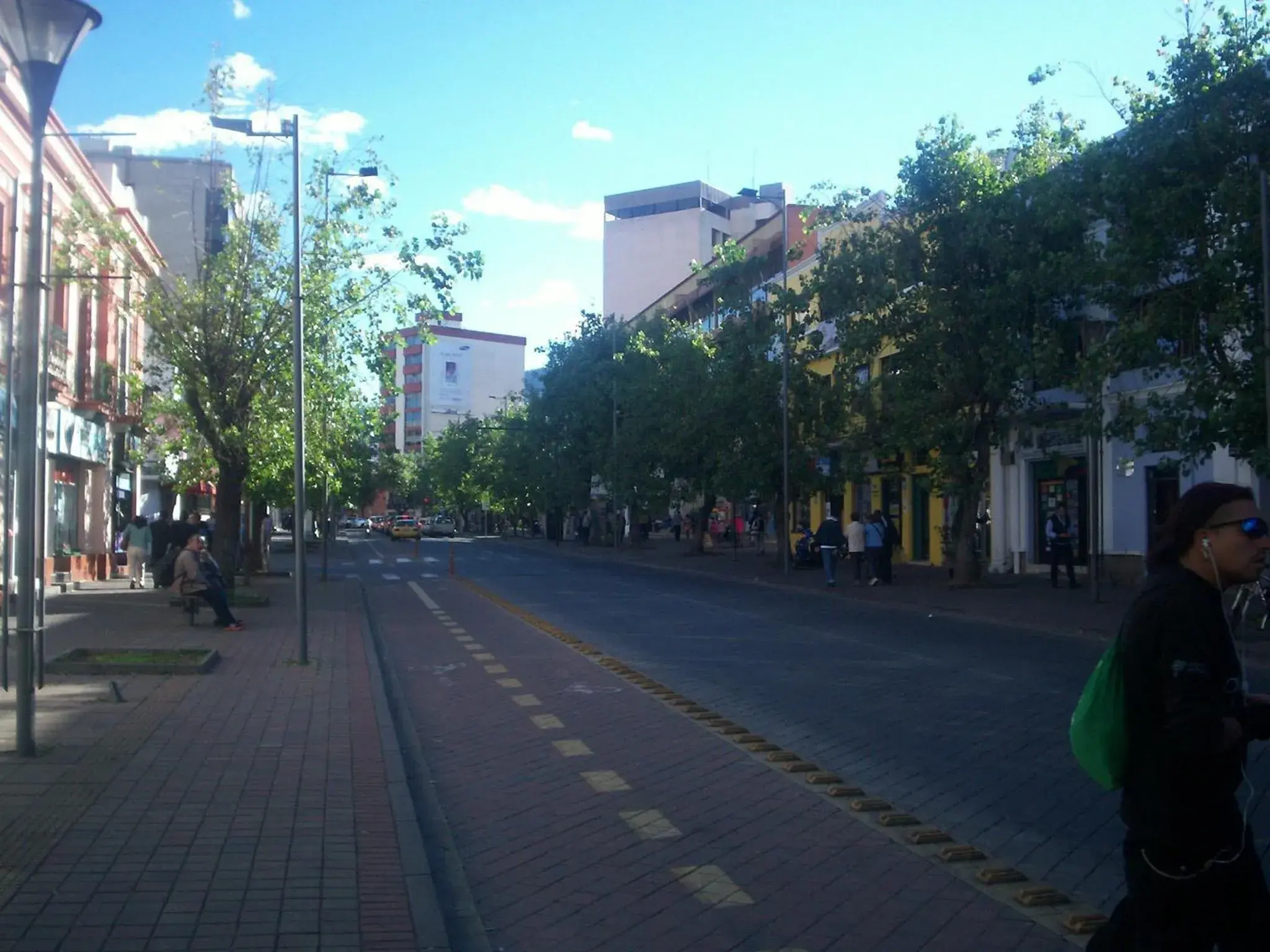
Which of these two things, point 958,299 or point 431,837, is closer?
point 431,837

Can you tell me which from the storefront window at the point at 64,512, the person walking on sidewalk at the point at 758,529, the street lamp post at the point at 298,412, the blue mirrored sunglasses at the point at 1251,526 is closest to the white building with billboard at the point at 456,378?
the person walking on sidewalk at the point at 758,529

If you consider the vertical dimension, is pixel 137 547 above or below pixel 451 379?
below

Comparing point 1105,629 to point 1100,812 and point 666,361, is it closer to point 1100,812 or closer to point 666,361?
point 1100,812

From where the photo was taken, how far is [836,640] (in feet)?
57.1

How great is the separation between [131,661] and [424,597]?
14290 millimetres

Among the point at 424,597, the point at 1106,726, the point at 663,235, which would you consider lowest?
the point at 424,597

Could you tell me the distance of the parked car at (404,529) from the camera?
261ft

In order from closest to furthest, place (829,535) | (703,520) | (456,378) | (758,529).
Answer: (829,535) → (703,520) → (758,529) → (456,378)

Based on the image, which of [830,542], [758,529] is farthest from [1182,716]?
[758,529]

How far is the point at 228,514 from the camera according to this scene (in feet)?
79.1

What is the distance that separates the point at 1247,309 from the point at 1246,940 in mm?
15546

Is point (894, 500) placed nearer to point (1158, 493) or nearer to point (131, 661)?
point (1158, 493)

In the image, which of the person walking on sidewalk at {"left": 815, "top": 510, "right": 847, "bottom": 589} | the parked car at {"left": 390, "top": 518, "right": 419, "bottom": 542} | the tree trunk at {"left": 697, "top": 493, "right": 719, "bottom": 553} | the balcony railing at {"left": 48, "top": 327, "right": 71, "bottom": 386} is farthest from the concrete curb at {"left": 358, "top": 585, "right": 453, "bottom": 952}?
the parked car at {"left": 390, "top": 518, "right": 419, "bottom": 542}

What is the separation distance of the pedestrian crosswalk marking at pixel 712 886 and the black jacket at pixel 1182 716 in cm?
255
